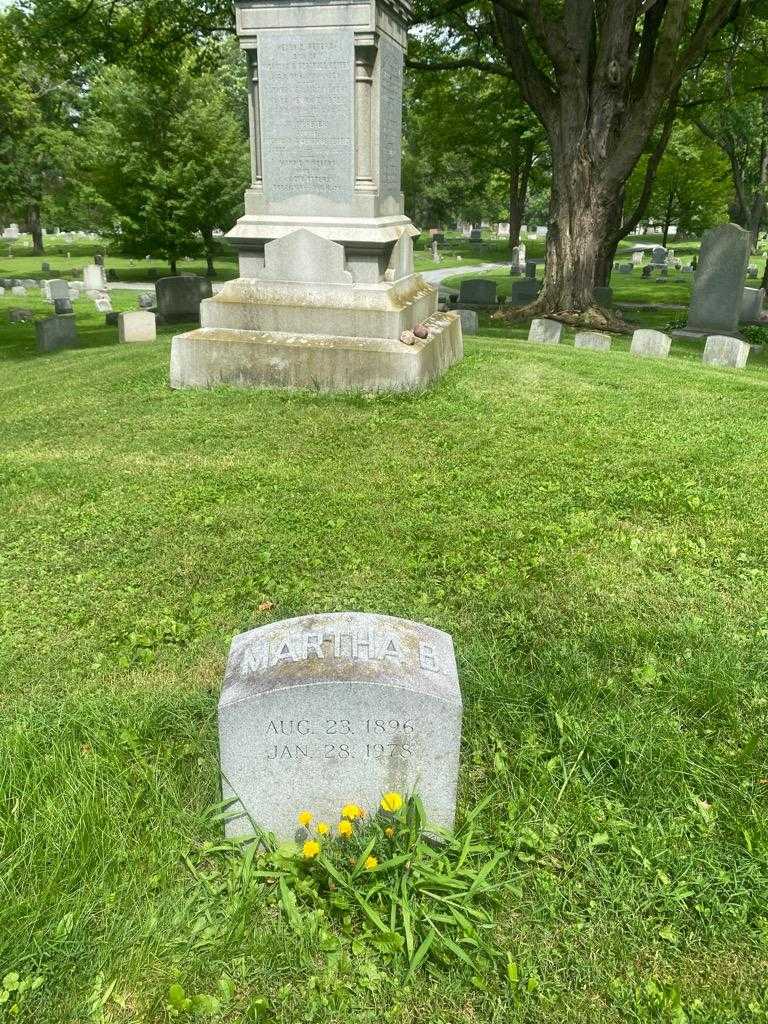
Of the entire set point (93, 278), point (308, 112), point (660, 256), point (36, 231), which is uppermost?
point (308, 112)

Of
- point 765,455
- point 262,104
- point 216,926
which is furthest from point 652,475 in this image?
point 262,104

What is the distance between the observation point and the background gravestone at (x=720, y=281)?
1444cm

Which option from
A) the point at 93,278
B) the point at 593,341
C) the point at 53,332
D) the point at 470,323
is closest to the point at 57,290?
the point at 93,278

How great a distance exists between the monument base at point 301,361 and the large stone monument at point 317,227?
12 millimetres

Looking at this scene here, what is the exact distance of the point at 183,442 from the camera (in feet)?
20.2

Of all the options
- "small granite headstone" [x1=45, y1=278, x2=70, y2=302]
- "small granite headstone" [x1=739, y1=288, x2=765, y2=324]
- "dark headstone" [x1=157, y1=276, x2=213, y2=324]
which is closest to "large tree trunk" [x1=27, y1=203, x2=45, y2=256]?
"small granite headstone" [x1=45, y1=278, x2=70, y2=302]

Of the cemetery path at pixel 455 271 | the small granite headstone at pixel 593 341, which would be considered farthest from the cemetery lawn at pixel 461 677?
the cemetery path at pixel 455 271

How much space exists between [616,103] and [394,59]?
26.2 ft

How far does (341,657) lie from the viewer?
240 cm

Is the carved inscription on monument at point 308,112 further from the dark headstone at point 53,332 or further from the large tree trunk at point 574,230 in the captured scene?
the dark headstone at point 53,332

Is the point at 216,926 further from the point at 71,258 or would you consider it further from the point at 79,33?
the point at 71,258

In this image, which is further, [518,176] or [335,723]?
[518,176]

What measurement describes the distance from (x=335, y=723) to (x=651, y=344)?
1080cm

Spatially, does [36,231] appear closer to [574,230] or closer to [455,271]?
[455,271]
